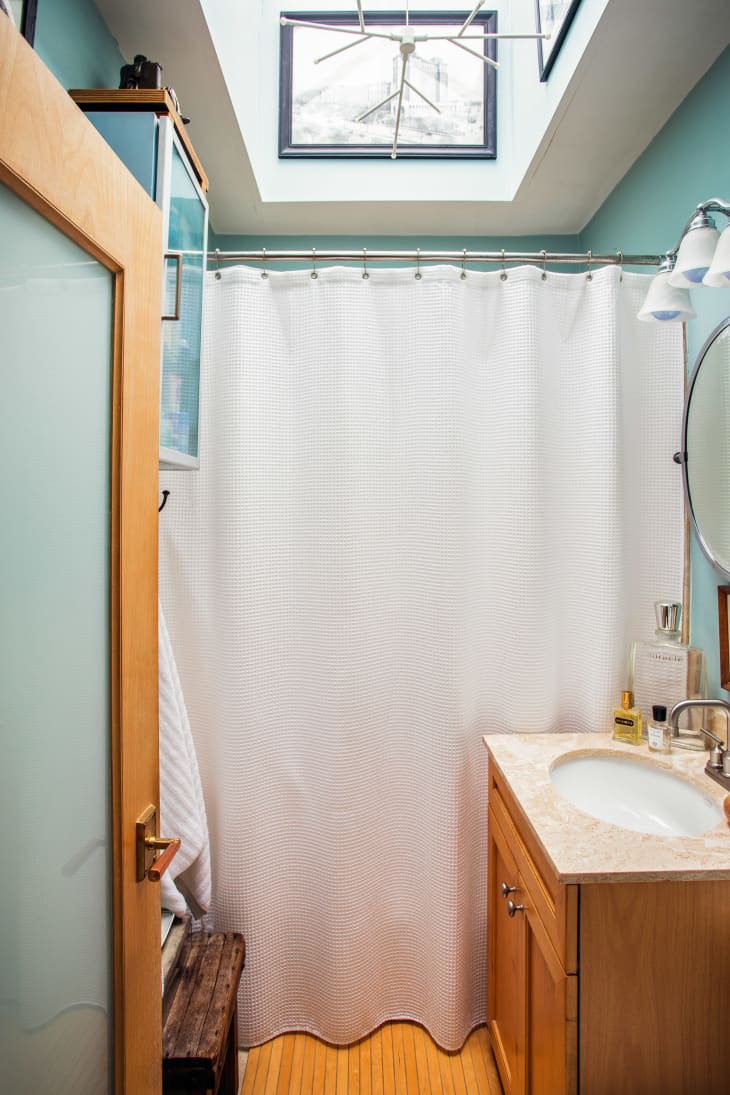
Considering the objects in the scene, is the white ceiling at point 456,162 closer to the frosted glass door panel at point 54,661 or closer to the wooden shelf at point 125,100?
the wooden shelf at point 125,100

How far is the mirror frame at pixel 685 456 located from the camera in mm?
1302

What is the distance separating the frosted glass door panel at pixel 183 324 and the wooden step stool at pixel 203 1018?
1.17 metres

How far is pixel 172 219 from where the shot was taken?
1.06m

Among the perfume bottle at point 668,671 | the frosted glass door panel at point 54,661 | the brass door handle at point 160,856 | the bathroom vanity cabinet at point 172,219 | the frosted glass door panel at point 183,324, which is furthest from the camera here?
the perfume bottle at point 668,671

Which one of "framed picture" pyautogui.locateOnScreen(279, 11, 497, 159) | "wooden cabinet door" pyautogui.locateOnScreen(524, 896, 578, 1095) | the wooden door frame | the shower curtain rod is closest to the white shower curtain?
the shower curtain rod

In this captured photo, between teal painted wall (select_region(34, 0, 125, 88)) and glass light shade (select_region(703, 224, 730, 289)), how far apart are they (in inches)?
49.0

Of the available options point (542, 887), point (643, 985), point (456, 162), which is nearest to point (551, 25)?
point (456, 162)

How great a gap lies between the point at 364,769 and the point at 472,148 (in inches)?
81.4

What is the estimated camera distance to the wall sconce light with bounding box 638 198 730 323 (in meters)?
1.04

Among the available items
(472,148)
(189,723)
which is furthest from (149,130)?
(472,148)

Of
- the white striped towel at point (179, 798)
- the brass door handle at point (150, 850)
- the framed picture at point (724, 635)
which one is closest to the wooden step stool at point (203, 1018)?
the white striped towel at point (179, 798)

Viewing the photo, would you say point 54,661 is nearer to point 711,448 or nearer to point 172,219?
point 172,219

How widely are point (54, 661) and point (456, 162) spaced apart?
2.05 m

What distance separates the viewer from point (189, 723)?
1520 millimetres
